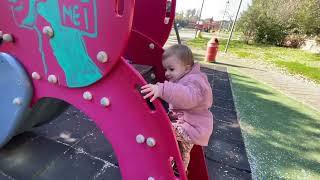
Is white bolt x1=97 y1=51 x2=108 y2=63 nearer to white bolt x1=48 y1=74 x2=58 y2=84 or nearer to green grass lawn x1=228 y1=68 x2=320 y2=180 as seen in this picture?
white bolt x1=48 y1=74 x2=58 y2=84

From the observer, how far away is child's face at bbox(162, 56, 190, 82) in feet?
5.07

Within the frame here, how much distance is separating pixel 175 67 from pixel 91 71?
46 centimetres

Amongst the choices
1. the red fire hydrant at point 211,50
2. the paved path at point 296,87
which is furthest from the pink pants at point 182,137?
the red fire hydrant at point 211,50

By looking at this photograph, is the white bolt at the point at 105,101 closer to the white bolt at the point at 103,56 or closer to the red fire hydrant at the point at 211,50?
the white bolt at the point at 103,56

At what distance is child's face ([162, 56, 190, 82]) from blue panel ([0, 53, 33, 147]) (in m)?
0.86

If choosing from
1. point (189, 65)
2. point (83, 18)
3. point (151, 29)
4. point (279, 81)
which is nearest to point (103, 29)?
point (83, 18)

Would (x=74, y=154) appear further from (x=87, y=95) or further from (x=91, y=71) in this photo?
(x=91, y=71)

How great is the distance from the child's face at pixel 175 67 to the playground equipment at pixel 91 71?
0.24 meters

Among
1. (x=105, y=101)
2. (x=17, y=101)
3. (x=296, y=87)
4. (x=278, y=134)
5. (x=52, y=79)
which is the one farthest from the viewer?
(x=296, y=87)

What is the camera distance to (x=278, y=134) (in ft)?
11.4

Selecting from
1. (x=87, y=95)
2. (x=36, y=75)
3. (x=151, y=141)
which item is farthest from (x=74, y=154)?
(x=151, y=141)

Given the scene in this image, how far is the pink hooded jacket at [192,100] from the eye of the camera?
1.41 metres

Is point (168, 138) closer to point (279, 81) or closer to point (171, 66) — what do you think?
point (171, 66)

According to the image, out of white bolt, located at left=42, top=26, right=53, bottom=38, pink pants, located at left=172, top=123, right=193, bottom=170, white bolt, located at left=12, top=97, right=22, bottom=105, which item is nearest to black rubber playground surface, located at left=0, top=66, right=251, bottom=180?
Result: white bolt, located at left=12, top=97, right=22, bottom=105
